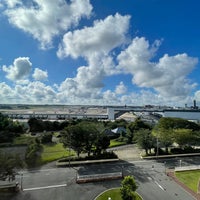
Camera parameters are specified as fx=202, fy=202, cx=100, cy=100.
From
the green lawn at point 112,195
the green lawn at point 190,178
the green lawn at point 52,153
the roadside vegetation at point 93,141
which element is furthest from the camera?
the green lawn at point 52,153

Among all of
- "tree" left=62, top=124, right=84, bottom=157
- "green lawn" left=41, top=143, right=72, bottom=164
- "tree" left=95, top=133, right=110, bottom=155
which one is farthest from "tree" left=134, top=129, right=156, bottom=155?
"green lawn" left=41, top=143, right=72, bottom=164

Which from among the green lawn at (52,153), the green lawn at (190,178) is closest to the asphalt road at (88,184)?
the green lawn at (190,178)

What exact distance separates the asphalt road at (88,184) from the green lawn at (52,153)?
485 centimetres

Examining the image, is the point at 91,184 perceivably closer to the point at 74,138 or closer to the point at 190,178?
the point at 74,138

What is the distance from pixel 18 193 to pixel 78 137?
43.2ft

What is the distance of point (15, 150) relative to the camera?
1655 inches

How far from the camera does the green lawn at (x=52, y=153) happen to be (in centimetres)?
3574

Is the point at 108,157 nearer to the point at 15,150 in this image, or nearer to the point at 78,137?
the point at 78,137

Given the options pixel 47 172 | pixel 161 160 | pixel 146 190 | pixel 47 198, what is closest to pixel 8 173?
pixel 47 198

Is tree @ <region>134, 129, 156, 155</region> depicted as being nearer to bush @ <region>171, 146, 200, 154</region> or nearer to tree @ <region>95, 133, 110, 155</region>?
bush @ <region>171, 146, 200, 154</region>

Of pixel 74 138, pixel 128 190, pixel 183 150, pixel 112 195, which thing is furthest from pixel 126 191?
pixel 183 150

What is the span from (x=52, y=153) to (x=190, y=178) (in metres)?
25.0

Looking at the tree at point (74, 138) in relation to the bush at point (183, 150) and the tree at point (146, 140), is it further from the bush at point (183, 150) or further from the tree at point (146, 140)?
the bush at point (183, 150)

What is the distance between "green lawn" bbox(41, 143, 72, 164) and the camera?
35744mm
